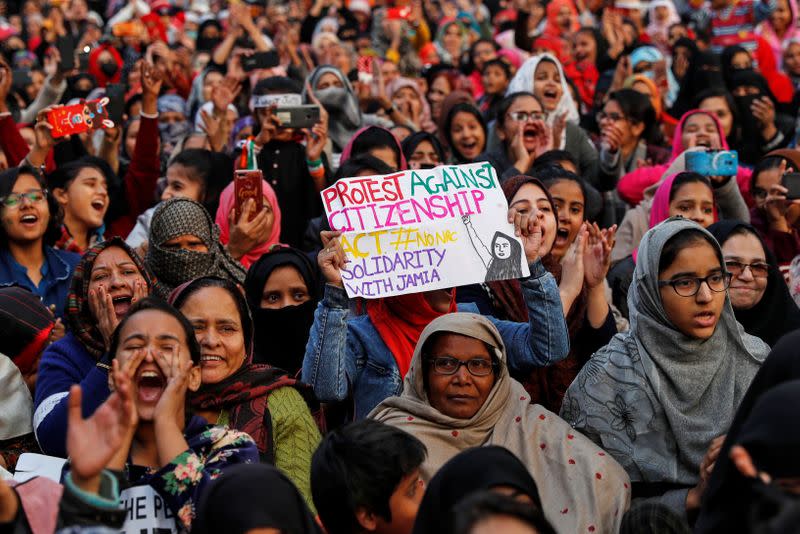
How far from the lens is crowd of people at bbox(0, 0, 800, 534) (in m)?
3.10

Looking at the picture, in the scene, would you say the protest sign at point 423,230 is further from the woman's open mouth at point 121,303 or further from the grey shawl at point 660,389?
the woman's open mouth at point 121,303

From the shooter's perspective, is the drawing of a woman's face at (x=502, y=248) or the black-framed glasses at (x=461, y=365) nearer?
the black-framed glasses at (x=461, y=365)

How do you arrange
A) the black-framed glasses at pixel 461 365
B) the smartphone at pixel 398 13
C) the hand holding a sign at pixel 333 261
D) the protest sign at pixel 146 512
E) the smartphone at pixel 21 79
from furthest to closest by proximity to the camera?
the smartphone at pixel 398 13, the smartphone at pixel 21 79, the hand holding a sign at pixel 333 261, the black-framed glasses at pixel 461 365, the protest sign at pixel 146 512

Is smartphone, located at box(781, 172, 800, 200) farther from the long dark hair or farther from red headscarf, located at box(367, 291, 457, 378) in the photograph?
red headscarf, located at box(367, 291, 457, 378)

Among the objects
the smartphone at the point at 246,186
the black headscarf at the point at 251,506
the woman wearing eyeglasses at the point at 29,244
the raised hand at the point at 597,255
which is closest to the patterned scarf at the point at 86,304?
the smartphone at the point at 246,186

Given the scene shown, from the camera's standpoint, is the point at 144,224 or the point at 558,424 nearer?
the point at 558,424

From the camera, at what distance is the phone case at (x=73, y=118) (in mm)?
6711

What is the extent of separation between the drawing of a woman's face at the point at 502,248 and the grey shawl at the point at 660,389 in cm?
51

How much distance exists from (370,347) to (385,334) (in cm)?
9

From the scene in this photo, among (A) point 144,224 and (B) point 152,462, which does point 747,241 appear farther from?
(A) point 144,224

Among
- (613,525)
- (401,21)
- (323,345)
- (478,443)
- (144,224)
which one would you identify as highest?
(401,21)

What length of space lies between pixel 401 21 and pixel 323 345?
8565 millimetres

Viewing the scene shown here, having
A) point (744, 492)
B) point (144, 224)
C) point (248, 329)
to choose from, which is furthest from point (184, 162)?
point (744, 492)

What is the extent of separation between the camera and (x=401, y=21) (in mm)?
12305
